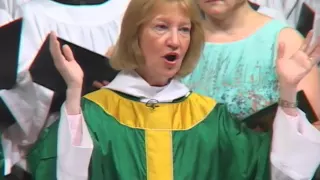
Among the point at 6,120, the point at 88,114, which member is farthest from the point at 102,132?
the point at 6,120

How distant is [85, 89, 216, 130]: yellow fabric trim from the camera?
81 cm

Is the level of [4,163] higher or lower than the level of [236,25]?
lower

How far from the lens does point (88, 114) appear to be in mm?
808

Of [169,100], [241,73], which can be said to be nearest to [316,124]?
[241,73]

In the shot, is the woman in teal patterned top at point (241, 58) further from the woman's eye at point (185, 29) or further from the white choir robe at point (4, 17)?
the white choir robe at point (4, 17)

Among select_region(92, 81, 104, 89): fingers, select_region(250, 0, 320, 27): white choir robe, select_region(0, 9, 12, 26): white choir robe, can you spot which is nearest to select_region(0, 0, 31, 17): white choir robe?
select_region(0, 9, 12, 26): white choir robe

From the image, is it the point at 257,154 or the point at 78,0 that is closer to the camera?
the point at 257,154

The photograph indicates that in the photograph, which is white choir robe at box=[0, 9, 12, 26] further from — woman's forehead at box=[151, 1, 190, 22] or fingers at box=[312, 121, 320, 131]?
fingers at box=[312, 121, 320, 131]

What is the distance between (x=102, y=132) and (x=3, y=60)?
161 mm

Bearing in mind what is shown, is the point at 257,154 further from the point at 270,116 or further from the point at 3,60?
the point at 3,60

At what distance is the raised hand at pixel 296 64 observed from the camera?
0.79 m

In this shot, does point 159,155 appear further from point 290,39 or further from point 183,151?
point 290,39

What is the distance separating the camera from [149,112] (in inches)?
32.2

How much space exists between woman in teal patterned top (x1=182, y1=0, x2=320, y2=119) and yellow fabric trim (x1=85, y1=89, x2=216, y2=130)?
0.09 metres
